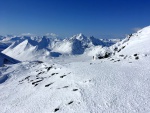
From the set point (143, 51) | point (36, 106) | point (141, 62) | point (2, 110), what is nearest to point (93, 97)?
point (36, 106)

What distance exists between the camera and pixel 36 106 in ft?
96.6

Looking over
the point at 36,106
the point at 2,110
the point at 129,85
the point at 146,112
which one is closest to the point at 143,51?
the point at 129,85

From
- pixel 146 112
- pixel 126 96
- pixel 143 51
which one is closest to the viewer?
pixel 146 112

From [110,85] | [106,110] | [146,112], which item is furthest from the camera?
[110,85]

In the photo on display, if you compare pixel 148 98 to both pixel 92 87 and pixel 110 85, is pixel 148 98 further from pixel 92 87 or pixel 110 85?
pixel 92 87

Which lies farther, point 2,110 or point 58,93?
point 2,110

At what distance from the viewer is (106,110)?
2145 centimetres

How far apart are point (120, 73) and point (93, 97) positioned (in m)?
9.46

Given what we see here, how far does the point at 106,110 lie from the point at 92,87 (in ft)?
24.1

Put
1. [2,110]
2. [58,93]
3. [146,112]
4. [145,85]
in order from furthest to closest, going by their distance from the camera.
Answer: [2,110] → [58,93] → [145,85] → [146,112]

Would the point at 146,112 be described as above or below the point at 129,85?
below

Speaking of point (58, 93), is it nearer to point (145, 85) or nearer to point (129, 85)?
point (129, 85)

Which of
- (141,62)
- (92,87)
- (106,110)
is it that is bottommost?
(106,110)

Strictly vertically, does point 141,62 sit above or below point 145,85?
above
